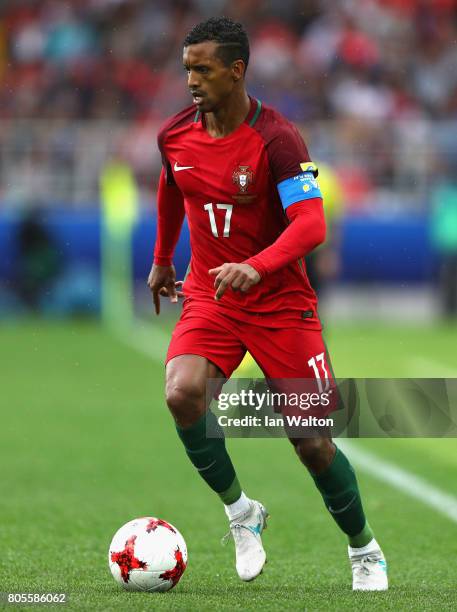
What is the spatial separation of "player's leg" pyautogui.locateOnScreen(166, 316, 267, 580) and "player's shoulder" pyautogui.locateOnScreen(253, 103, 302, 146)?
759 mm

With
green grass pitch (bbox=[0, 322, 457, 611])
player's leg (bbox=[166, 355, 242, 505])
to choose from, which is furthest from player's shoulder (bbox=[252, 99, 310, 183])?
green grass pitch (bbox=[0, 322, 457, 611])

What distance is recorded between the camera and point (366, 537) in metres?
5.50

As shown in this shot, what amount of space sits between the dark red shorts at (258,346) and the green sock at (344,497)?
34cm

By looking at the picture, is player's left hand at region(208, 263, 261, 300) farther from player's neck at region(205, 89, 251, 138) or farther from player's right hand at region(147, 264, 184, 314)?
player's right hand at region(147, 264, 184, 314)

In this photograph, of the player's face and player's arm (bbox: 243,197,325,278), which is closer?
player's arm (bbox: 243,197,325,278)

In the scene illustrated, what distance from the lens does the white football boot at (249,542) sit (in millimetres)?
5438

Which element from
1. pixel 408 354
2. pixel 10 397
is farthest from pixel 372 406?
pixel 408 354

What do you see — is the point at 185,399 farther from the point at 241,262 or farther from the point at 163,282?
the point at 163,282

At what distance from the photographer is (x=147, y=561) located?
17.2ft

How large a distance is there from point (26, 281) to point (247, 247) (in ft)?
49.5

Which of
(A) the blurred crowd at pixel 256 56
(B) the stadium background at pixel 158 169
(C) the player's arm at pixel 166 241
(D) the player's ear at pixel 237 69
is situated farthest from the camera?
(A) the blurred crowd at pixel 256 56

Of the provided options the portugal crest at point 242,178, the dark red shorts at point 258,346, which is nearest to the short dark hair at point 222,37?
the portugal crest at point 242,178

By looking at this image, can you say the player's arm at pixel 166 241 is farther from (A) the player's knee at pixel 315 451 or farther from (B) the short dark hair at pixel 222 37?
(A) the player's knee at pixel 315 451

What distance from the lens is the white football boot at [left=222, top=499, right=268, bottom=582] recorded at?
5.44 m
